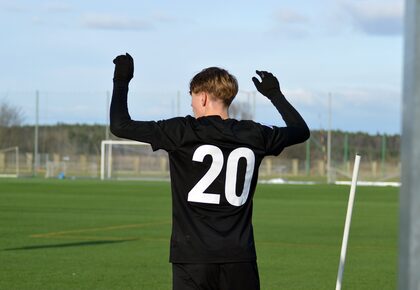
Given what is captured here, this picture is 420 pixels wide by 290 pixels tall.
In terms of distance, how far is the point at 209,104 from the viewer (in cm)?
400

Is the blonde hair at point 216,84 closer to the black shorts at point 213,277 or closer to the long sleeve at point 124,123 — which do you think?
the long sleeve at point 124,123

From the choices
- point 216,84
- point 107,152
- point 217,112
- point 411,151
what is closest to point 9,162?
point 107,152

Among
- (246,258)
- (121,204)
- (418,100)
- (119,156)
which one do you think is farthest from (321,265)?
(119,156)

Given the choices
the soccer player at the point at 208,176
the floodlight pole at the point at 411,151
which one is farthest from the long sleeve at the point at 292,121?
the floodlight pole at the point at 411,151

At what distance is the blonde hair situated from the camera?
3.92 m

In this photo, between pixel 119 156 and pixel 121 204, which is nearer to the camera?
pixel 121 204

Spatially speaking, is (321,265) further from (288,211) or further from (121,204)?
(121,204)

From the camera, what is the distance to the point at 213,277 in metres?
3.87

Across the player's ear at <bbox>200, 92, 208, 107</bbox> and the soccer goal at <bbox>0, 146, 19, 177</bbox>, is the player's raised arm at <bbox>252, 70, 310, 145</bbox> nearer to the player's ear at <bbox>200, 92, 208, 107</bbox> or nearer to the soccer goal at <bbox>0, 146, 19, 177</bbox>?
the player's ear at <bbox>200, 92, 208, 107</bbox>

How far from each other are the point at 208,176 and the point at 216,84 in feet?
1.18

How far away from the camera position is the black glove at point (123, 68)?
3.90 meters

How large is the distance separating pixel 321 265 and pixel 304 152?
178 feet

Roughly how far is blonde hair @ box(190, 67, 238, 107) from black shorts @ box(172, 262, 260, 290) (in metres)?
0.65

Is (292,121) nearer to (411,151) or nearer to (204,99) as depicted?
(204,99)
